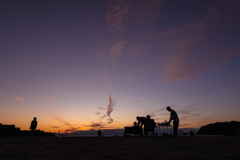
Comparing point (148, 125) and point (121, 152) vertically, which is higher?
point (148, 125)

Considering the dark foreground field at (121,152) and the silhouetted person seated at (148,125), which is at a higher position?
the silhouetted person seated at (148,125)

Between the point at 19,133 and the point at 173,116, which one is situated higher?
the point at 173,116

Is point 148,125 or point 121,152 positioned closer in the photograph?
point 121,152

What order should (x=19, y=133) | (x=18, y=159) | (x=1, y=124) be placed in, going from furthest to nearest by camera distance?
(x=1, y=124), (x=19, y=133), (x=18, y=159)

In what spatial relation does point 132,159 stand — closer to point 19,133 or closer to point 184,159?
point 184,159

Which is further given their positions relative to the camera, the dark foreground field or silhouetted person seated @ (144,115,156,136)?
silhouetted person seated @ (144,115,156,136)

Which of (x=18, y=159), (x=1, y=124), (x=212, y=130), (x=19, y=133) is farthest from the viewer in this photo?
(x=212, y=130)

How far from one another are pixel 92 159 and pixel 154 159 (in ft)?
2.85

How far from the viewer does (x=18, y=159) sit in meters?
2.45

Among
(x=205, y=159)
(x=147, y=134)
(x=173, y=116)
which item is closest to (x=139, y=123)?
(x=147, y=134)

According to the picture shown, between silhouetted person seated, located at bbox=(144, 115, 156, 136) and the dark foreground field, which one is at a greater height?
silhouetted person seated, located at bbox=(144, 115, 156, 136)

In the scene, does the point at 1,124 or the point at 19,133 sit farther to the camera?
the point at 1,124

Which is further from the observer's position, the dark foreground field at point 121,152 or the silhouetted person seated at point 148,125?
the silhouetted person seated at point 148,125

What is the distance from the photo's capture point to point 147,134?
13539 mm
